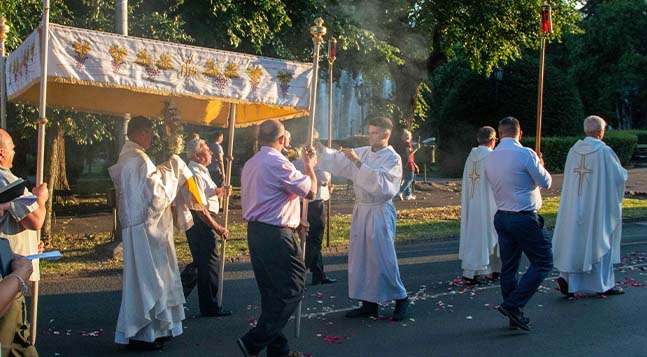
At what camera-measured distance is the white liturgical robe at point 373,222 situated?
307 inches

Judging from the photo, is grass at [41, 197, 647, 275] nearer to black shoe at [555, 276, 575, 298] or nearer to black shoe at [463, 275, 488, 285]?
black shoe at [463, 275, 488, 285]

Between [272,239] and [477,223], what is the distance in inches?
189

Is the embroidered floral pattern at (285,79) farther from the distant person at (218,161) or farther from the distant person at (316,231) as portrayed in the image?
the distant person at (218,161)

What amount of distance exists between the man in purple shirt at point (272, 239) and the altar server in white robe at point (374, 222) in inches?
60.2

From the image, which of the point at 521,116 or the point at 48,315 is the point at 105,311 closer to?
the point at 48,315

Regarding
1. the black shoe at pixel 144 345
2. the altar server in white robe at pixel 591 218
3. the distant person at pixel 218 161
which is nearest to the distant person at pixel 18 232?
the black shoe at pixel 144 345

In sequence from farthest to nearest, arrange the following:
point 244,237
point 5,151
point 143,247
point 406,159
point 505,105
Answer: point 505,105 → point 406,159 → point 244,237 → point 143,247 → point 5,151

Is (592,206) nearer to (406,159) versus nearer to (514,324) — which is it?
(514,324)

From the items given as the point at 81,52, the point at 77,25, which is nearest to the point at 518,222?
the point at 81,52

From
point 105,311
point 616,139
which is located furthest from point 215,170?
point 616,139

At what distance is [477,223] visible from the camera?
10.3 metres

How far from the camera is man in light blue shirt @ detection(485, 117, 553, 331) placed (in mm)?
7508

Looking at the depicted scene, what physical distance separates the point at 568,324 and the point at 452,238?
23.2 feet

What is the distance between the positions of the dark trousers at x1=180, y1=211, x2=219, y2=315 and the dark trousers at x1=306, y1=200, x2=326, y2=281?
6.61 feet
